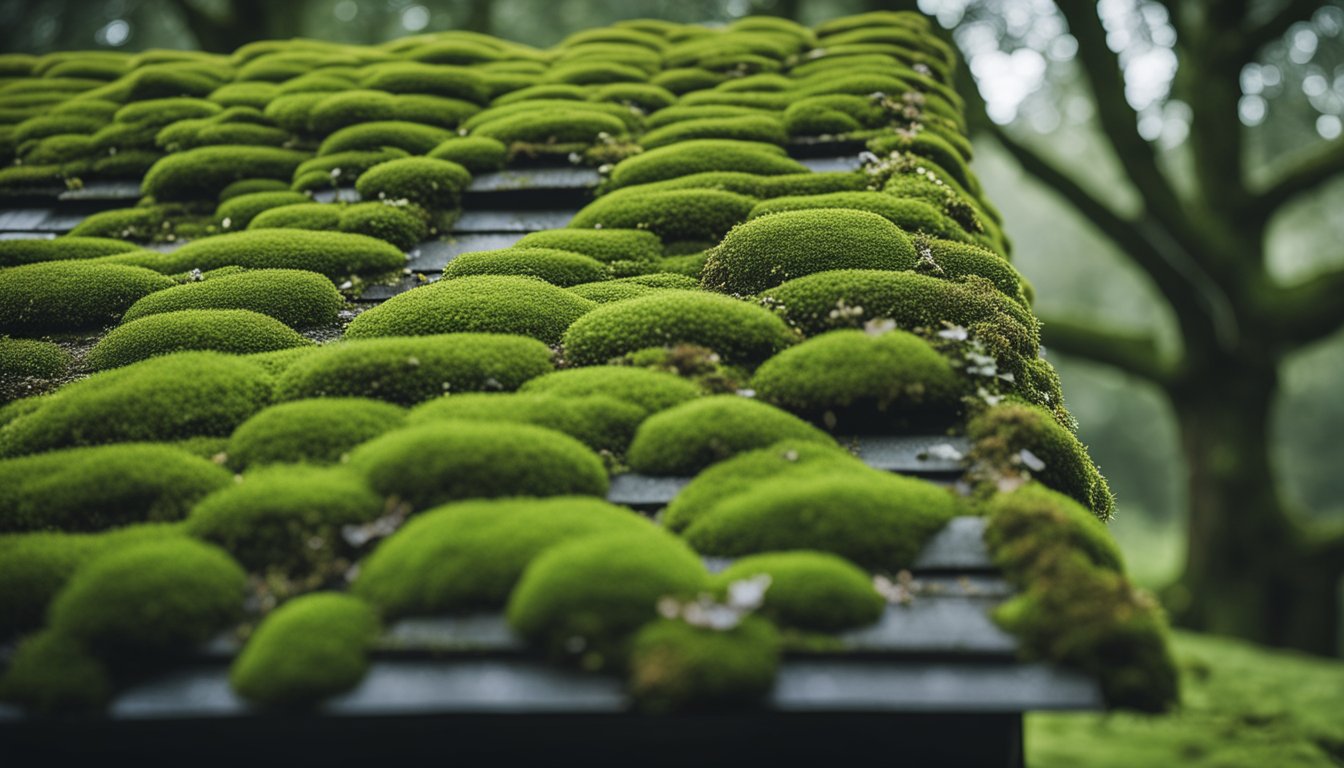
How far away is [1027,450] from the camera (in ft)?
8.85

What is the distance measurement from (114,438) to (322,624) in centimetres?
141

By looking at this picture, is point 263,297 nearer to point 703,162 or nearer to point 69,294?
point 69,294

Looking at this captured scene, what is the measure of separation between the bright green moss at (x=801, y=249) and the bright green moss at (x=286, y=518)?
1.85 meters

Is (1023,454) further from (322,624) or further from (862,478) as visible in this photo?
(322,624)

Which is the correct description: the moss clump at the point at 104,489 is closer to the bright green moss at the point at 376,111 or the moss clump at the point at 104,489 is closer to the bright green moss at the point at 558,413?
the bright green moss at the point at 558,413

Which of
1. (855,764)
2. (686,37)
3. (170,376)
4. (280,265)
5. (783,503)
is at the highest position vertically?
(686,37)

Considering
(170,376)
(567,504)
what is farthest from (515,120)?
(567,504)

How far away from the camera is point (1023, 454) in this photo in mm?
2635

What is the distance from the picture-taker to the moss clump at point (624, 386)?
9.64ft

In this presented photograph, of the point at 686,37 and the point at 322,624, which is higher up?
the point at 686,37

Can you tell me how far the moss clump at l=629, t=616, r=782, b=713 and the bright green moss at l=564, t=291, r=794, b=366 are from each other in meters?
1.43

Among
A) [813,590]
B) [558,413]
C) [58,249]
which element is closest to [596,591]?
[813,590]

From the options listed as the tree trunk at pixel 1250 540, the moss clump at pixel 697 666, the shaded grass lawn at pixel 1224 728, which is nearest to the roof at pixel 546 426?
the moss clump at pixel 697 666

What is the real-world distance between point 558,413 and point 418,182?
2536 millimetres
